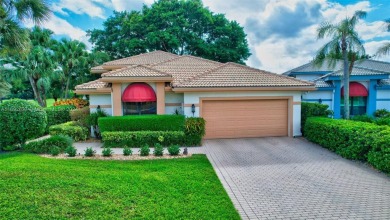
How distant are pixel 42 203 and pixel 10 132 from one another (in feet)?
26.5

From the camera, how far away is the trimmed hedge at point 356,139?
29.0 ft

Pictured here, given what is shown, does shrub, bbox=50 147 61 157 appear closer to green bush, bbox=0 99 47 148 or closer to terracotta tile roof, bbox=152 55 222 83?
green bush, bbox=0 99 47 148

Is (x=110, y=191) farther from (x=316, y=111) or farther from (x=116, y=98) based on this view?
(x=316, y=111)

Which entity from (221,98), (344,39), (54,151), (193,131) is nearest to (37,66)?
(54,151)

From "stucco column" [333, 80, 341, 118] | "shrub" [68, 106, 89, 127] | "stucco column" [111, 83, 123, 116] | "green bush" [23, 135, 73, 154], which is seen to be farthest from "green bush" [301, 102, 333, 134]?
"shrub" [68, 106, 89, 127]

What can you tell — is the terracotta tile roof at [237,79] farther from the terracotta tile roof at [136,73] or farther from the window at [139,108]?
the window at [139,108]

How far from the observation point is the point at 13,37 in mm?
12680

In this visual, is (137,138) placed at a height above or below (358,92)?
below

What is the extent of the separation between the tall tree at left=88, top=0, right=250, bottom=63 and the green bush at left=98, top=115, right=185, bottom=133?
21352 mm

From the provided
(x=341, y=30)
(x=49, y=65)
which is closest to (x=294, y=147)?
(x=341, y=30)

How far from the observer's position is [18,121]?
11.7 metres

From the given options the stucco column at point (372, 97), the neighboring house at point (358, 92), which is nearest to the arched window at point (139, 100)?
the neighboring house at point (358, 92)

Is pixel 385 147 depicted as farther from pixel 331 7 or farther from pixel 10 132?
pixel 10 132

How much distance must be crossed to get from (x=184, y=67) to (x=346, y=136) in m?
12.9
